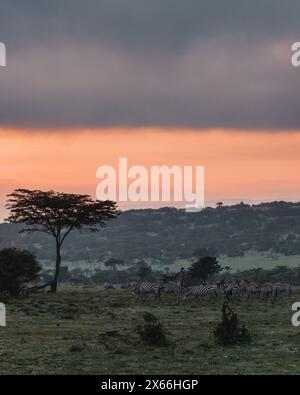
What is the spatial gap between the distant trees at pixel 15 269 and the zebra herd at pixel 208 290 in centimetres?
869

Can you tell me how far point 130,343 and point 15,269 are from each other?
1092 inches

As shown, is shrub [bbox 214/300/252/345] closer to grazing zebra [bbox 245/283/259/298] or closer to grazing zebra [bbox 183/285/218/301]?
grazing zebra [bbox 183/285/218/301]

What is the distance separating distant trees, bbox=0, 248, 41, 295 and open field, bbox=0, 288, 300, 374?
748 cm

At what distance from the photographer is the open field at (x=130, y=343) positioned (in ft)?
70.6

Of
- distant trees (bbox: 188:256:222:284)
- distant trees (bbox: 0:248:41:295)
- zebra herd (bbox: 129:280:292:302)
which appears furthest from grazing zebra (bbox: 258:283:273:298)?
distant trees (bbox: 0:248:41:295)

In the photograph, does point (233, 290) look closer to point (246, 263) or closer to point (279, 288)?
point (279, 288)

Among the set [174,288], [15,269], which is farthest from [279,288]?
[15,269]

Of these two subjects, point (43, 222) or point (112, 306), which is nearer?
point (112, 306)

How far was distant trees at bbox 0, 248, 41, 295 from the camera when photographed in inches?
2053

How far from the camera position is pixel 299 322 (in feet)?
112
